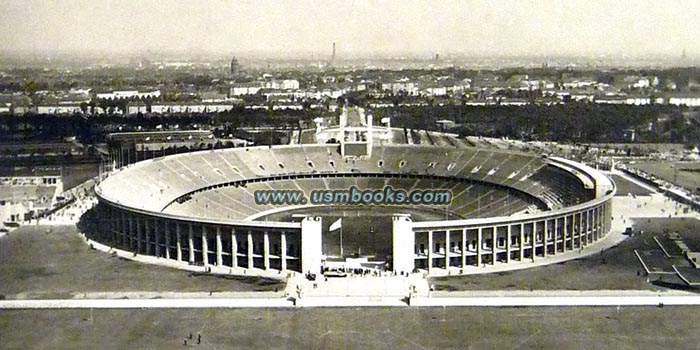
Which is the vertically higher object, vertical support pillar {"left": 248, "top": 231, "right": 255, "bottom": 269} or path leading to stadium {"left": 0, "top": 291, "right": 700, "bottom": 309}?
vertical support pillar {"left": 248, "top": 231, "right": 255, "bottom": 269}

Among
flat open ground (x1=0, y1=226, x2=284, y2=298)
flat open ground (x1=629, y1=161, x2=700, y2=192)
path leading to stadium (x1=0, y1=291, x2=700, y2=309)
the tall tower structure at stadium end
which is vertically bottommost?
flat open ground (x1=0, y1=226, x2=284, y2=298)

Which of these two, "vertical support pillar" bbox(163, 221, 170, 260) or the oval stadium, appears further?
"vertical support pillar" bbox(163, 221, 170, 260)

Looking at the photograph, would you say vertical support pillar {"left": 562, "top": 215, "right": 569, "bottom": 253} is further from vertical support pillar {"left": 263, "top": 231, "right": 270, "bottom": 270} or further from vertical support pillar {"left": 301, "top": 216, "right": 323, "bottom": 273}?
vertical support pillar {"left": 263, "top": 231, "right": 270, "bottom": 270}

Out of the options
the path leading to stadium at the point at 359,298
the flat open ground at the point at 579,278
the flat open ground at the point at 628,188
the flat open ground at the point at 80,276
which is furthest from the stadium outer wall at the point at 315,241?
the flat open ground at the point at 628,188

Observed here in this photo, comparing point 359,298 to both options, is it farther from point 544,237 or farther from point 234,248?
point 544,237

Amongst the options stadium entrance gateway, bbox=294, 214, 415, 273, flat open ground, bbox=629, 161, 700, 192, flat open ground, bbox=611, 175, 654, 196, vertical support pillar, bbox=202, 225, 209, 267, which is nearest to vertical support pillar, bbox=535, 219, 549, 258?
stadium entrance gateway, bbox=294, 214, 415, 273

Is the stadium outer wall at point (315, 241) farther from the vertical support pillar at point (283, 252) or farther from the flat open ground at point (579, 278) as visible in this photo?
the flat open ground at point (579, 278)
